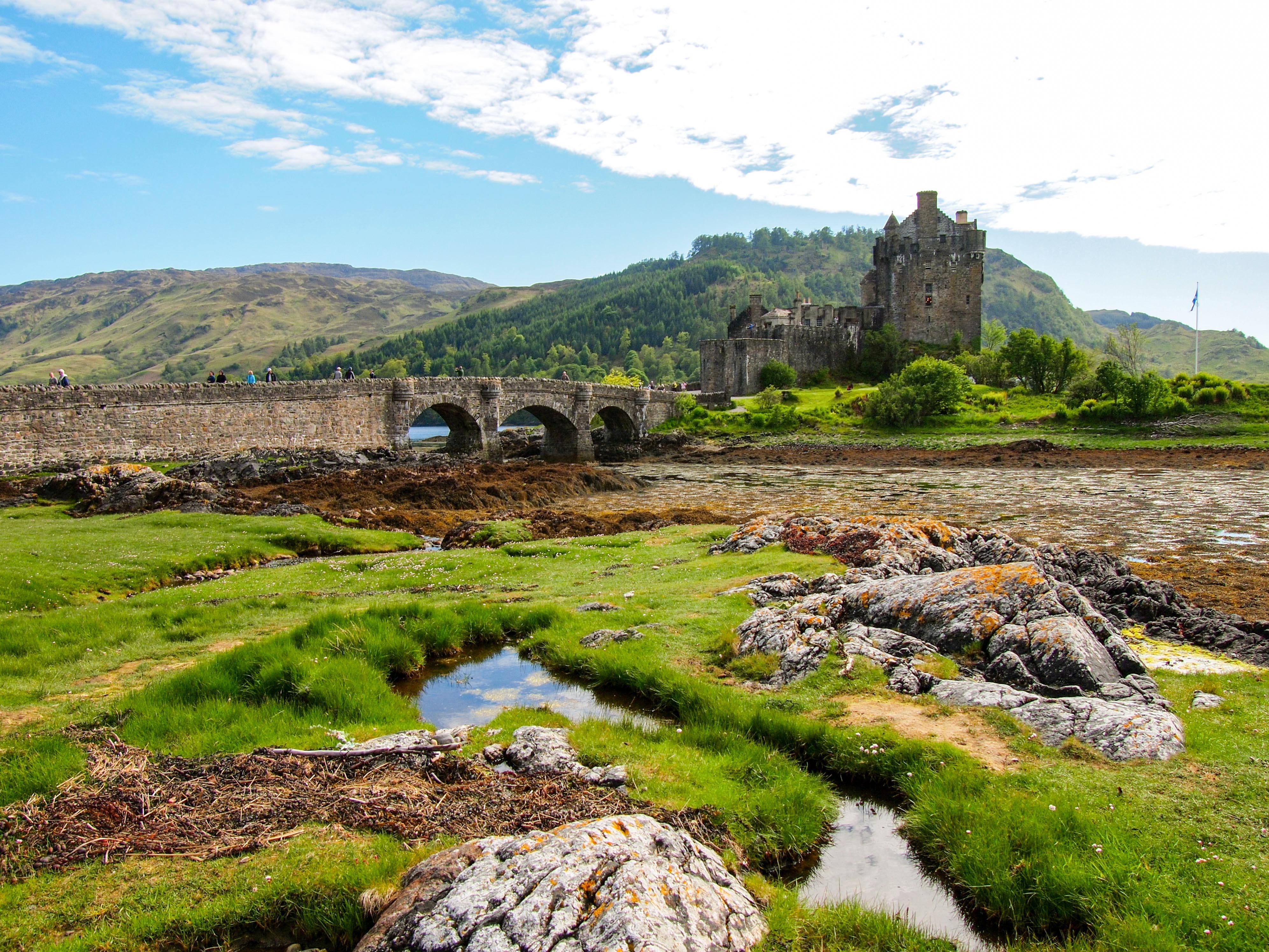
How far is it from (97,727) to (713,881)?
7407 mm

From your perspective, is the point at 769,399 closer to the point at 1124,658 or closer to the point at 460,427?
the point at 460,427

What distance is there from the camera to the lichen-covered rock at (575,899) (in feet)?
14.7

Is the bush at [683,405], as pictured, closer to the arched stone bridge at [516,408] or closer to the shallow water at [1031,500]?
the arched stone bridge at [516,408]

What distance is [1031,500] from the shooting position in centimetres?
3475

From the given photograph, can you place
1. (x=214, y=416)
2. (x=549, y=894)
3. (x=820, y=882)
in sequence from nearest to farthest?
(x=549, y=894) < (x=820, y=882) < (x=214, y=416)

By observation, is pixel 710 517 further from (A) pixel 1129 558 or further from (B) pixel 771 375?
(B) pixel 771 375

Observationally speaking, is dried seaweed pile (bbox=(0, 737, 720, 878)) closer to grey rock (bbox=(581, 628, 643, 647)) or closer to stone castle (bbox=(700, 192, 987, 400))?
grey rock (bbox=(581, 628, 643, 647))

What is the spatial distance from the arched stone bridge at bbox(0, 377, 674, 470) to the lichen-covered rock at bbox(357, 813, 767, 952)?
4069 cm

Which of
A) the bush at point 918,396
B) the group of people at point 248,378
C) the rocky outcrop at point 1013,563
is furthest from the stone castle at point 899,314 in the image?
the rocky outcrop at point 1013,563

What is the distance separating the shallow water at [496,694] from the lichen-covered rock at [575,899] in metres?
4.72

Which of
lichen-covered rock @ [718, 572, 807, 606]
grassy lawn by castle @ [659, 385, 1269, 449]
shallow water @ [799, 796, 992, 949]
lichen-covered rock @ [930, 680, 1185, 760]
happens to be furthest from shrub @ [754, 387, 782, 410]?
shallow water @ [799, 796, 992, 949]

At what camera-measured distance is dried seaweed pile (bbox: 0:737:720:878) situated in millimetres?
6191

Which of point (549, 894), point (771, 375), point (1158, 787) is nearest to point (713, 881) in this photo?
point (549, 894)

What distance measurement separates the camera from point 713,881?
5527 mm
